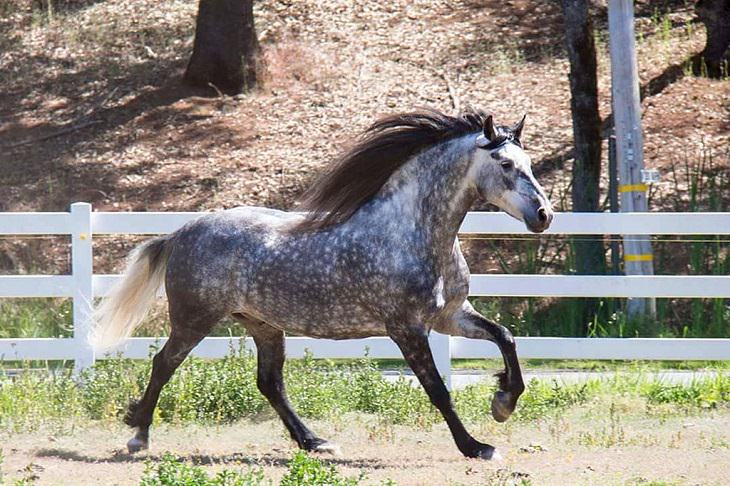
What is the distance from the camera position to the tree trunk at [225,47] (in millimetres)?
16234

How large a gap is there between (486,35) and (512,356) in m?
11.2

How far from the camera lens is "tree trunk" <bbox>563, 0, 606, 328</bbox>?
1245 centimetres

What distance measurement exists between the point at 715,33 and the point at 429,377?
33.6 feet

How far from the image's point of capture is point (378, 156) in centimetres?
730

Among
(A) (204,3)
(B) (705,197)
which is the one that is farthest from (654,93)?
(A) (204,3)

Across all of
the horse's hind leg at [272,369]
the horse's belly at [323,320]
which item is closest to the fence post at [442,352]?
the horse's hind leg at [272,369]

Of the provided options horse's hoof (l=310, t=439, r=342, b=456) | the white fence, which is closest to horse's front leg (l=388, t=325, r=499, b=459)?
horse's hoof (l=310, t=439, r=342, b=456)

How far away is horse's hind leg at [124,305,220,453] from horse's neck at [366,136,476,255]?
4.46 feet

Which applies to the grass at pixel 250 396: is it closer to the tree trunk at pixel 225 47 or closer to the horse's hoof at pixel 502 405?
the horse's hoof at pixel 502 405

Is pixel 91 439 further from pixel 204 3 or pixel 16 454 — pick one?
pixel 204 3

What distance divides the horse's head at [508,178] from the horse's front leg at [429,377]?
0.88 meters

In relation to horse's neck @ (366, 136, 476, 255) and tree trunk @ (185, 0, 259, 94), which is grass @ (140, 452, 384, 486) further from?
tree trunk @ (185, 0, 259, 94)

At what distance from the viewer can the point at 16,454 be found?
7.45 m

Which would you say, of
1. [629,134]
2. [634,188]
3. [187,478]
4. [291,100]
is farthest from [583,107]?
[187,478]
